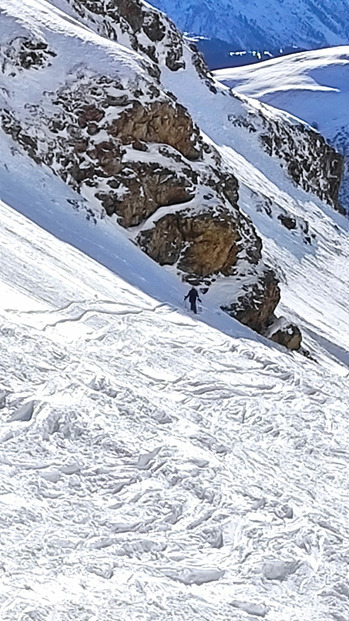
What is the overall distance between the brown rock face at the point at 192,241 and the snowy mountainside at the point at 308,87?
82646 mm

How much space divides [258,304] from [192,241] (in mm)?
3291

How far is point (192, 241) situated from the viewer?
2548 centimetres

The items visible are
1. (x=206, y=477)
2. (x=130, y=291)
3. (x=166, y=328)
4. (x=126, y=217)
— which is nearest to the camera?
(x=206, y=477)

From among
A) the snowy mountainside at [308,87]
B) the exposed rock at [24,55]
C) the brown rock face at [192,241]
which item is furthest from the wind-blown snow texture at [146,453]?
the snowy mountainside at [308,87]

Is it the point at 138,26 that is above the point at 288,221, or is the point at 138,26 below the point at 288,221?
above

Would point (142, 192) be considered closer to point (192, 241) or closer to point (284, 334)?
point (192, 241)

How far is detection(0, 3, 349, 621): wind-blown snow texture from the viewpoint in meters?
8.01

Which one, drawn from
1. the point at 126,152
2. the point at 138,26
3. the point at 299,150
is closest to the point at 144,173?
the point at 126,152

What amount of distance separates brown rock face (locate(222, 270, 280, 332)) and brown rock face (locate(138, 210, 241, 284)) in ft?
5.20

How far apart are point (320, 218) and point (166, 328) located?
36375 mm

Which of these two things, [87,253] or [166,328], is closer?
[166,328]

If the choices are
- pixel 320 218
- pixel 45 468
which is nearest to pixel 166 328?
pixel 45 468

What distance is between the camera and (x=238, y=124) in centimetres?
5456

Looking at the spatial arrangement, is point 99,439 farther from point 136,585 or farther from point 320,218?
point 320,218
